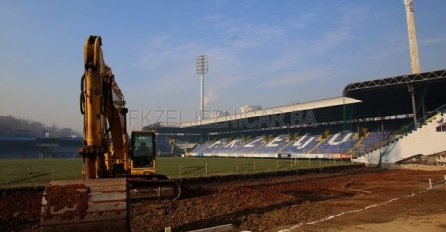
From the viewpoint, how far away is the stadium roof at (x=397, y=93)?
39.9 meters

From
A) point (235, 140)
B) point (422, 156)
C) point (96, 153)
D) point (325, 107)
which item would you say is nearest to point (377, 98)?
point (325, 107)

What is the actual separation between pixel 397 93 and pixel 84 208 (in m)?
46.7

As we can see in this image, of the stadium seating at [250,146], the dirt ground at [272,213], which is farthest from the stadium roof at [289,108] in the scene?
the dirt ground at [272,213]

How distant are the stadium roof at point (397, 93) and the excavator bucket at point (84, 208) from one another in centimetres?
3906

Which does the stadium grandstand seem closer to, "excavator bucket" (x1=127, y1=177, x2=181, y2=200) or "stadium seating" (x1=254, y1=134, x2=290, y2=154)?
"stadium seating" (x1=254, y1=134, x2=290, y2=154)

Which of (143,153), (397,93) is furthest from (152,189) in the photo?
(397,93)

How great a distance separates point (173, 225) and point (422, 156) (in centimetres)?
3494

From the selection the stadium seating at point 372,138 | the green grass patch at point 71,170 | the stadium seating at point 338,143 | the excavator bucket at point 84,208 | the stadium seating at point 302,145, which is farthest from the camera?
the stadium seating at point 302,145

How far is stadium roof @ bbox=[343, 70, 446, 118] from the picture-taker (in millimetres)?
39875

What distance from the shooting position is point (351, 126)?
61750 millimetres

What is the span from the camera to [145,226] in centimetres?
1101

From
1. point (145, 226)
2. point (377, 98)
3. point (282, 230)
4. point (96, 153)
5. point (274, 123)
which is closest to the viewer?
point (96, 153)

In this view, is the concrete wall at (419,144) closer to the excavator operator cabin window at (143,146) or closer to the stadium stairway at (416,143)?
the stadium stairway at (416,143)

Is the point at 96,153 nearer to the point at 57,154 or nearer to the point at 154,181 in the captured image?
the point at 154,181
